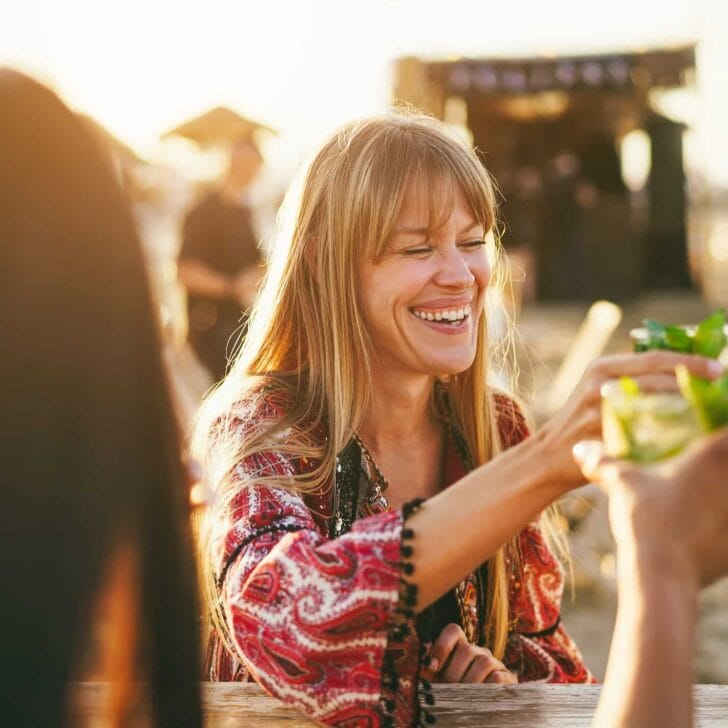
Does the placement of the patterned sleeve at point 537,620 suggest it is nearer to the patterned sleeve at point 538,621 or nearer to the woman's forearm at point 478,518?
the patterned sleeve at point 538,621

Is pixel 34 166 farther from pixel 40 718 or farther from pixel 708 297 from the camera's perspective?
pixel 708 297

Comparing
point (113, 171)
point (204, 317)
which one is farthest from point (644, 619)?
point (204, 317)

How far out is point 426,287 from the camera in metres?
2.00

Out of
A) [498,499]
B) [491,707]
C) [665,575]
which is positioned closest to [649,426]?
[665,575]

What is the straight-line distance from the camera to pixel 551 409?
23.4ft

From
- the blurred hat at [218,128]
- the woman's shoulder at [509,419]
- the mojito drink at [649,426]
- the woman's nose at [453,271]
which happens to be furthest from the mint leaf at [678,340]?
the blurred hat at [218,128]

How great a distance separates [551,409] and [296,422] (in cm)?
539

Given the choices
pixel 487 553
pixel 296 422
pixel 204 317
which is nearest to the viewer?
pixel 487 553

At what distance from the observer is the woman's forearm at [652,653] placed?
94cm

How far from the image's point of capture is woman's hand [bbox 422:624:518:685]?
5.88ft

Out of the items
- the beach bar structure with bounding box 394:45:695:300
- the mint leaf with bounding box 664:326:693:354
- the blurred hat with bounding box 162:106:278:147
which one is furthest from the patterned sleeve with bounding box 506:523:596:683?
the beach bar structure with bounding box 394:45:695:300

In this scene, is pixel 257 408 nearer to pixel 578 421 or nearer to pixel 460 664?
pixel 460 664

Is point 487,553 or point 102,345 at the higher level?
point 102,345

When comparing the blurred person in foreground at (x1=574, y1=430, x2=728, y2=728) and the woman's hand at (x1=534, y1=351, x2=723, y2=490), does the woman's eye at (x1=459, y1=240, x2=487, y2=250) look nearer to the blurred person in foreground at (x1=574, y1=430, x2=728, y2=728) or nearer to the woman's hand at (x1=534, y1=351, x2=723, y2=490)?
the woman's hand at (x1=534, y1=351, x2=723, y2=490)
